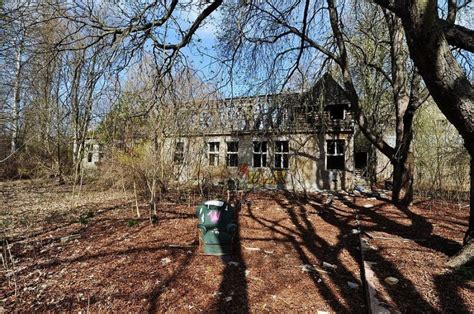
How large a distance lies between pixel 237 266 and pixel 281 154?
12.3 m

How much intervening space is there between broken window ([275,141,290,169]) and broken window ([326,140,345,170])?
225 centimetres

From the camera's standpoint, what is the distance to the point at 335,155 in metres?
15.0

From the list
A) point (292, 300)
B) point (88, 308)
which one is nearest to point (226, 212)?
point (292, 300)

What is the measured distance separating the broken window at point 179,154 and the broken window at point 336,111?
9.20 metres

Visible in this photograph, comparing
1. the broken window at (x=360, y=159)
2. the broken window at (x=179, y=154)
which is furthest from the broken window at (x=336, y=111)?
the broken window at (x=179, y=154)

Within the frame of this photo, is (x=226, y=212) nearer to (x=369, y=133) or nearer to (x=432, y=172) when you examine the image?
(x=369, y=133)

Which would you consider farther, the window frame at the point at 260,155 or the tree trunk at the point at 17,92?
the window frame at the point at 260,155

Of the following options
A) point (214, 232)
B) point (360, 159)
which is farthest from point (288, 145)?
point (214, 232)

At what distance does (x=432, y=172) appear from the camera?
37.7 ft

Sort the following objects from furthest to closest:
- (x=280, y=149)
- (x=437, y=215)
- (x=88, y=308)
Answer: (x=280, y=149) < (x=437, y=215) < (x=88, y=308)

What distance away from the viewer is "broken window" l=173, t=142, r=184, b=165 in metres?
10.8

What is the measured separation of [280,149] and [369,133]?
7942mm

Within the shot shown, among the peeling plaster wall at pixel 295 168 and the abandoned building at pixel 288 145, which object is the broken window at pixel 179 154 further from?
the peeling plaster wall at pixel 295 168

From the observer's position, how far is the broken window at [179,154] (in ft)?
35.5
